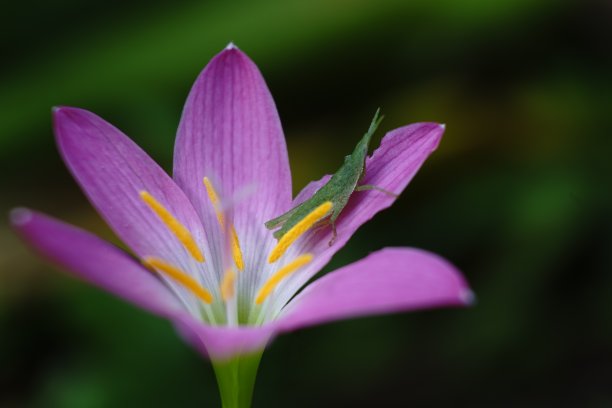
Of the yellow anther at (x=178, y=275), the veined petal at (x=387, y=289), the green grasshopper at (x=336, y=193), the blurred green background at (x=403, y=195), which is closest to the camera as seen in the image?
the veined petal at (x=387, y=289)

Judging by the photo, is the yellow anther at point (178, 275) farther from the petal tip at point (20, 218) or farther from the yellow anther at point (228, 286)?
the petal tip at point (20, 218)

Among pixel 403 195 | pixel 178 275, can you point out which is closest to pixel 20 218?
pixel 178 275

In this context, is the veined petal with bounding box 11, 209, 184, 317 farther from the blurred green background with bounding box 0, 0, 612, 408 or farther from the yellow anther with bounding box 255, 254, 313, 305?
the blurred green background with bounding box 0, 0, 612, 408

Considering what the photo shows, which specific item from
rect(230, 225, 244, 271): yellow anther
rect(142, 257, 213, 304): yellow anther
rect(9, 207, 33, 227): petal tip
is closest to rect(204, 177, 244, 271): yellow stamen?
rect(230, 225, 244, 271): yellow anther

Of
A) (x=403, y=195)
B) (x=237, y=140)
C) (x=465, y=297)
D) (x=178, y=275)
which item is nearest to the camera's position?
(x=465, y=297)

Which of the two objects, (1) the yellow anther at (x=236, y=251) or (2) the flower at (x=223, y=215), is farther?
(1) the yellow anther at (x=236, y=251)

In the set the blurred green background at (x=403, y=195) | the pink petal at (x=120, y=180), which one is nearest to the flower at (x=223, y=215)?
the pink petal at (x=120, y=180)

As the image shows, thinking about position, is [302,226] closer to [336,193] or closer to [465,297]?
[336,193]
